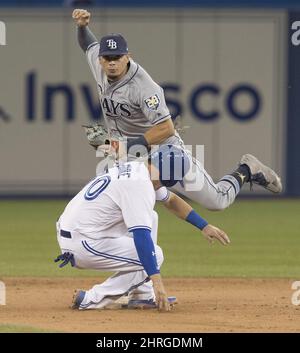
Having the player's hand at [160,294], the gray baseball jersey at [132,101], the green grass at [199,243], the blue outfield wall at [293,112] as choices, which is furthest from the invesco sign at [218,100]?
the player's hand at [160,294]

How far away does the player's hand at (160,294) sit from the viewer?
830 cm

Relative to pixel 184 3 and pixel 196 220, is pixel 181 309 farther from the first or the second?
pixel 184 3

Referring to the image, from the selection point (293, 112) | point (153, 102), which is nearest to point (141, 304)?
point (153, 102)

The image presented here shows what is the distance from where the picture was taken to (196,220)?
30.1 ft

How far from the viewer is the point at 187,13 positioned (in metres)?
19.8

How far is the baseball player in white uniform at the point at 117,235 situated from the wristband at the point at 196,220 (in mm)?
210

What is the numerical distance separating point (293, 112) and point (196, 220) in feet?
35.4

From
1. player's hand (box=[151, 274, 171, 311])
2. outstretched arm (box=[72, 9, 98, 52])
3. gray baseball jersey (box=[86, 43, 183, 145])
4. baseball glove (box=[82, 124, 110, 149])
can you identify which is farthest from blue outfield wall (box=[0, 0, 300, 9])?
player's hand (box=[151, 274, 171, 311])

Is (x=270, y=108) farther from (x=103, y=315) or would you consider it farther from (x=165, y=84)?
(x=103, y=315)

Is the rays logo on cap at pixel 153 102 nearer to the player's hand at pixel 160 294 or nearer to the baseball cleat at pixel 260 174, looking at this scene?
the baseball cleat at pixel 260 174

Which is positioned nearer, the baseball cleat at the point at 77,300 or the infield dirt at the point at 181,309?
the infield dirt at the point at 181,309

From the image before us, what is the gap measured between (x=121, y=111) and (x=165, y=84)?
33.0ft

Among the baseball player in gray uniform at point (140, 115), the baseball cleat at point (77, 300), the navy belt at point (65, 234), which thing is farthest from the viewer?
the baseball player in gray uniform at point (140, 115)
